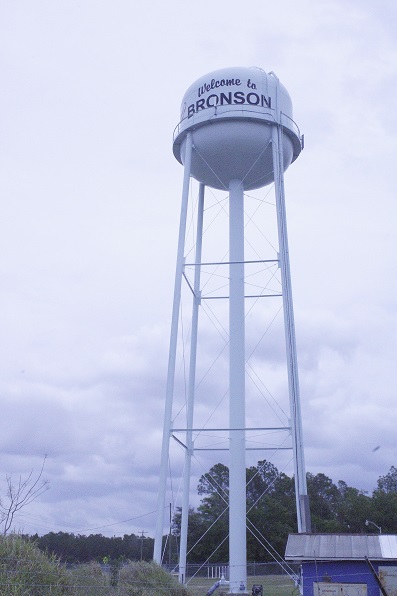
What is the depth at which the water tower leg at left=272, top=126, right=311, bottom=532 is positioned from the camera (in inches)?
694

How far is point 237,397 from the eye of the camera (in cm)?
1977

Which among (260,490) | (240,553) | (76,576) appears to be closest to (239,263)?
(240,553)

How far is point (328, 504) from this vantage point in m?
63.8

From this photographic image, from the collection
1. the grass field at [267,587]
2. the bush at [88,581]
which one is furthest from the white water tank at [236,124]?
the bush at [88,581]

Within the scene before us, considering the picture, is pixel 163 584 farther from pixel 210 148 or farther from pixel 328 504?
pixel 328 504

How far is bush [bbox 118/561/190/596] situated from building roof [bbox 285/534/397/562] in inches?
164

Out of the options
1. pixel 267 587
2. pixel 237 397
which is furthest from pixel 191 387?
pixel 267 587

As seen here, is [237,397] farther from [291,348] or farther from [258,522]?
[258,522]

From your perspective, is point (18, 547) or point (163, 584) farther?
point (163, 584)

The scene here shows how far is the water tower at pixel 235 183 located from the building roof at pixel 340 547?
0.82m

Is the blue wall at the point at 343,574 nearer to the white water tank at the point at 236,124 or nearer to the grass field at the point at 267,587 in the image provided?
the grass field at the point at 267,587

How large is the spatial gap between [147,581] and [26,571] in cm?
381

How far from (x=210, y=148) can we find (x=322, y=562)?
444 inches

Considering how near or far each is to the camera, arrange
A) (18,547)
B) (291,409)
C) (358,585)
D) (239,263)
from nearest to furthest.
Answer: (18,547)
(358,585)
(291,409)
(239,263)
